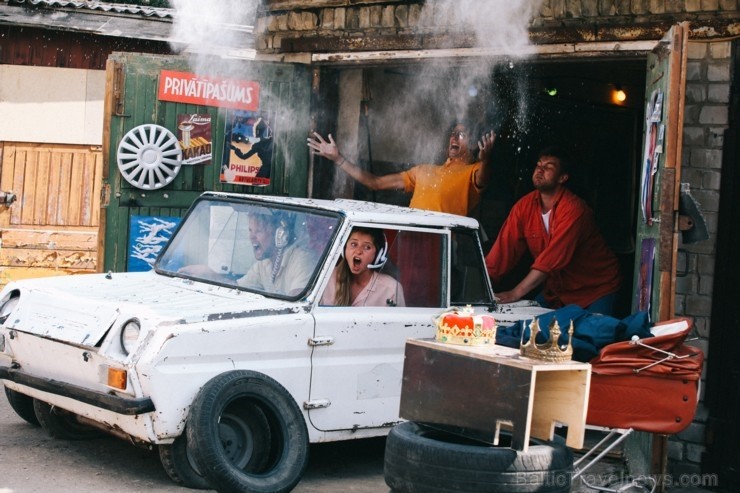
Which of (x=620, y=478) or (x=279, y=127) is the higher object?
(x=279, y=127)

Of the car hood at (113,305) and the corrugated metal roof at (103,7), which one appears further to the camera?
the corrugated metal roof at (103,7)

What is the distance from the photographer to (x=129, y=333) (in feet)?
17.6

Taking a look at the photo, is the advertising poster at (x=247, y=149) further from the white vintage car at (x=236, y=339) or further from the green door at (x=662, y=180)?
the green door at (x=662, y=180)

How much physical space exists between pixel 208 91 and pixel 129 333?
4.00 meters

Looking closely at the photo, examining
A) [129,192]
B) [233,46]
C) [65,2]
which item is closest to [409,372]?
[129,192]

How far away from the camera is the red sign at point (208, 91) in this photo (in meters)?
8.85

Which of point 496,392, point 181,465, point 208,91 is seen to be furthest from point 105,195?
point 496,392

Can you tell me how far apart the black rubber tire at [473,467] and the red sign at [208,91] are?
486 centimetres

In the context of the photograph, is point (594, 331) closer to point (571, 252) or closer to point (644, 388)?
point (644, 388)

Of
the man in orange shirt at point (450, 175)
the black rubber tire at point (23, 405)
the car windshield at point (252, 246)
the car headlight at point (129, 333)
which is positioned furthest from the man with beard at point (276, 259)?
the man in orange shirt at point (450, 175)

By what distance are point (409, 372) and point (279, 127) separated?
4549 millimetres

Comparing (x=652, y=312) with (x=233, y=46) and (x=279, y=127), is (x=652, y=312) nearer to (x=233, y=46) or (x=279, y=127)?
(x=279, y=127)

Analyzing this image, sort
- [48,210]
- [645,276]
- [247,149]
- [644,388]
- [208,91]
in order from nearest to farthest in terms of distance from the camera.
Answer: [644,388], [645,276], [208,91], [247,149], [48,210]

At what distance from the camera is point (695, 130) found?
22.2 feet
